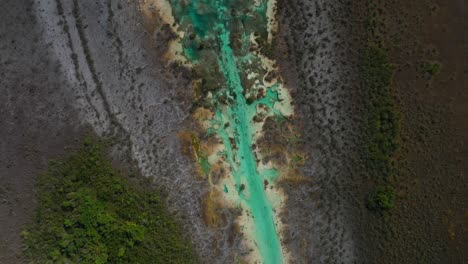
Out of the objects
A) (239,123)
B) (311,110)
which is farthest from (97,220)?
(311,110)

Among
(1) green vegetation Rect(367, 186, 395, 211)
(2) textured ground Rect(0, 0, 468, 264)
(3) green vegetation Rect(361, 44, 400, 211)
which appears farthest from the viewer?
(3) green vegetation Rect(361, 44, 400, 211)

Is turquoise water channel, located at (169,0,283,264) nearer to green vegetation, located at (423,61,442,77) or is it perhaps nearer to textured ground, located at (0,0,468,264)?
textured ground, located at (0,0,468,264)

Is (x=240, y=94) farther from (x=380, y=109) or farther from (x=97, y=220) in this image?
(x=97, y=220)

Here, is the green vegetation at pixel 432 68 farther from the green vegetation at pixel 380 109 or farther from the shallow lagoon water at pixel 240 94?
the shallow lagoon water at pixel 240 94

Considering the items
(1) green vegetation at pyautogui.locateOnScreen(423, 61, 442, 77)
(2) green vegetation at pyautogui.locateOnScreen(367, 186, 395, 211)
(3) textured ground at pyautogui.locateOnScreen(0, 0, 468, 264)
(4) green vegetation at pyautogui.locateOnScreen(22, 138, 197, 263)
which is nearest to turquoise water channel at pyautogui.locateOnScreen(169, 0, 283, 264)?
(3) textured ground at pyautogui.locateOnScreen(0, 0, 468, 264)

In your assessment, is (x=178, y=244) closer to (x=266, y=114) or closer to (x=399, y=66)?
(x=266, y=114)
